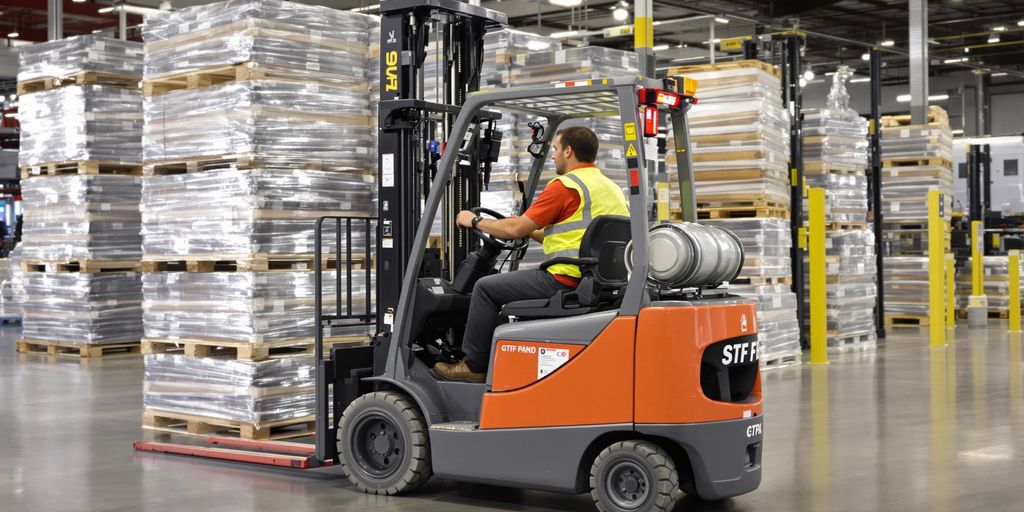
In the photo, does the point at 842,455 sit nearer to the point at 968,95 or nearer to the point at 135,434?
the point at 135,434

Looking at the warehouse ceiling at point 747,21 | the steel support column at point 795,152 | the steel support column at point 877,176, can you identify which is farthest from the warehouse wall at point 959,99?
the steel support column at point 795,152

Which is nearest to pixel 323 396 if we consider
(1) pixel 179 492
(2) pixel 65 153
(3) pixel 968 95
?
(1) pixel 179 492

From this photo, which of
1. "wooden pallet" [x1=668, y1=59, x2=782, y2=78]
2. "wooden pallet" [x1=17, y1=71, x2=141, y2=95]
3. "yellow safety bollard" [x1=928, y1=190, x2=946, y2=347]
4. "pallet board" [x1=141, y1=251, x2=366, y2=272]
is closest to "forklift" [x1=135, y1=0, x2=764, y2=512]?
"pallet board" [x1=141, y1=251, x2=366, y2=272]

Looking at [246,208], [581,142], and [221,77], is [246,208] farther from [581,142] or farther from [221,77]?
[581,142]

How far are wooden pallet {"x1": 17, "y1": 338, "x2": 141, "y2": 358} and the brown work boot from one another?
722cm

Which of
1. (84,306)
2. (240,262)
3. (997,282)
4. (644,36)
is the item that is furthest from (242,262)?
(997,282)

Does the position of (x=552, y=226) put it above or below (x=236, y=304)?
above

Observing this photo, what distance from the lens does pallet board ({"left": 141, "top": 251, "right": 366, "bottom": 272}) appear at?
243 inches

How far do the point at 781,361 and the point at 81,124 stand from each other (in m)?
6.66

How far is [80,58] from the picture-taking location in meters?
10.4

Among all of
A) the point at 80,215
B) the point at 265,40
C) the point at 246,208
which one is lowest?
the point at 246,208

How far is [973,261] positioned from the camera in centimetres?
1577

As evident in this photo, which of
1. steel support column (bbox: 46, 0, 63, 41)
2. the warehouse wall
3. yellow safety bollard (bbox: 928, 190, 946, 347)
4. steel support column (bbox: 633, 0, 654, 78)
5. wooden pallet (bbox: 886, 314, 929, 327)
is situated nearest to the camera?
steel support column (bbox: 633, 0, 654, 78)

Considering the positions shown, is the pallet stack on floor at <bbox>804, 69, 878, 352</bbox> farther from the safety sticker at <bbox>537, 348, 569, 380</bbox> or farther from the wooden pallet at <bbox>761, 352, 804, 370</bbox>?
the safety sticker at <bbox>537, 348, 569, 380</bbox>
